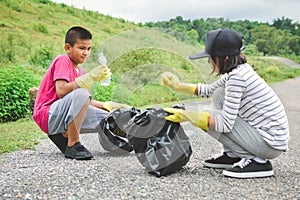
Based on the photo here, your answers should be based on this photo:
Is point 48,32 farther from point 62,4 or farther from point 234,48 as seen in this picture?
point 234,48

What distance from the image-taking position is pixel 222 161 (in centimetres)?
342

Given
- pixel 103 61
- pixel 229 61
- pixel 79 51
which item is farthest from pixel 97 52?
pixel 229 61

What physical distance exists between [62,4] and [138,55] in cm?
1498

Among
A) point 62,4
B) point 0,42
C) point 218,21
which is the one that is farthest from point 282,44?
point 218,21

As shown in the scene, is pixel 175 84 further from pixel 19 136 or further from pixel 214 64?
pixel 19 136

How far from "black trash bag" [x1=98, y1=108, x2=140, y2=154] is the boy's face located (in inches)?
21.0

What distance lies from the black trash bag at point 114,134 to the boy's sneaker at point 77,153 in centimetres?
29

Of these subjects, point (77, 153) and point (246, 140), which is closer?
point (246, 140)

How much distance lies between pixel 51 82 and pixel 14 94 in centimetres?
373

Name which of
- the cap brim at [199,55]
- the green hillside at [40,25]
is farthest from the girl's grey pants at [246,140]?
the green hillside at [40,25]

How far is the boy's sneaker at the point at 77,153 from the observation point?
360 cm

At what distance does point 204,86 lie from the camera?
3535 millimetres

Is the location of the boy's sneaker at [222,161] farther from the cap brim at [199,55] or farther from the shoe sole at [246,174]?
the cap brim at [199,55]

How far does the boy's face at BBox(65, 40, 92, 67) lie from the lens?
3666 millimetres
